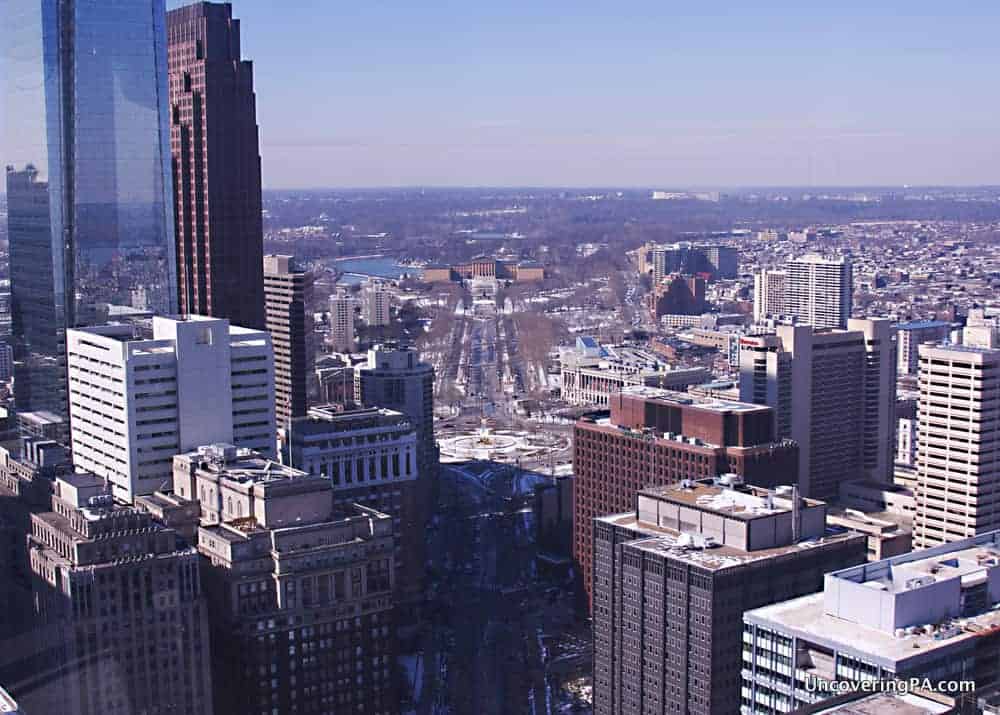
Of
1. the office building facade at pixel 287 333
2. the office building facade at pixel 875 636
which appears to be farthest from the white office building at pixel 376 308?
the office building facade at pixel 875 636

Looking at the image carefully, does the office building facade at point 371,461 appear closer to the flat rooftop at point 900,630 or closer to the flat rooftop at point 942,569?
the flat rooftop at point 900,630

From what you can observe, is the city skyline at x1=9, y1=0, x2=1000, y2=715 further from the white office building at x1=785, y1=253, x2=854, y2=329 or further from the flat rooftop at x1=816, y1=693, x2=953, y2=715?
the white office building at x1=785, y1=253, x2=854, y2=329

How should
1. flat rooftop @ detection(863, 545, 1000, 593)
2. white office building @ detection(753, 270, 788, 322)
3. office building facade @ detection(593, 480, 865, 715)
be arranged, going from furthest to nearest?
white office building @ detection(753, 270, 788, 322) → office building facade @ detection(593, 480, 865, 715) → flat rooftop @ detection(863, 545, 1000, 593)

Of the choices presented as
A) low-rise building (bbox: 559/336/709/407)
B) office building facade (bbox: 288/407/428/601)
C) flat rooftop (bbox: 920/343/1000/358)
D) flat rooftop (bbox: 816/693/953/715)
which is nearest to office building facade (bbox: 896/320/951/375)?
low-rise building (bbox: 559/336/709/407)

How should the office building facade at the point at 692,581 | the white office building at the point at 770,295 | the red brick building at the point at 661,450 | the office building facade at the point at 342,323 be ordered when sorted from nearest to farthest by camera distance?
1. the office building facade at the point at 692,581
2. the red brick building at the point at 661,450
3. the office building facade at the point at 342,323
4. the white office building at the point at 770,295

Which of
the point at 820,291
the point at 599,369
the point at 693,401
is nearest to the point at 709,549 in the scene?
the point at 693,401

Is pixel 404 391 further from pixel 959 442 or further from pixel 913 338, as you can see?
pixel 913 338
